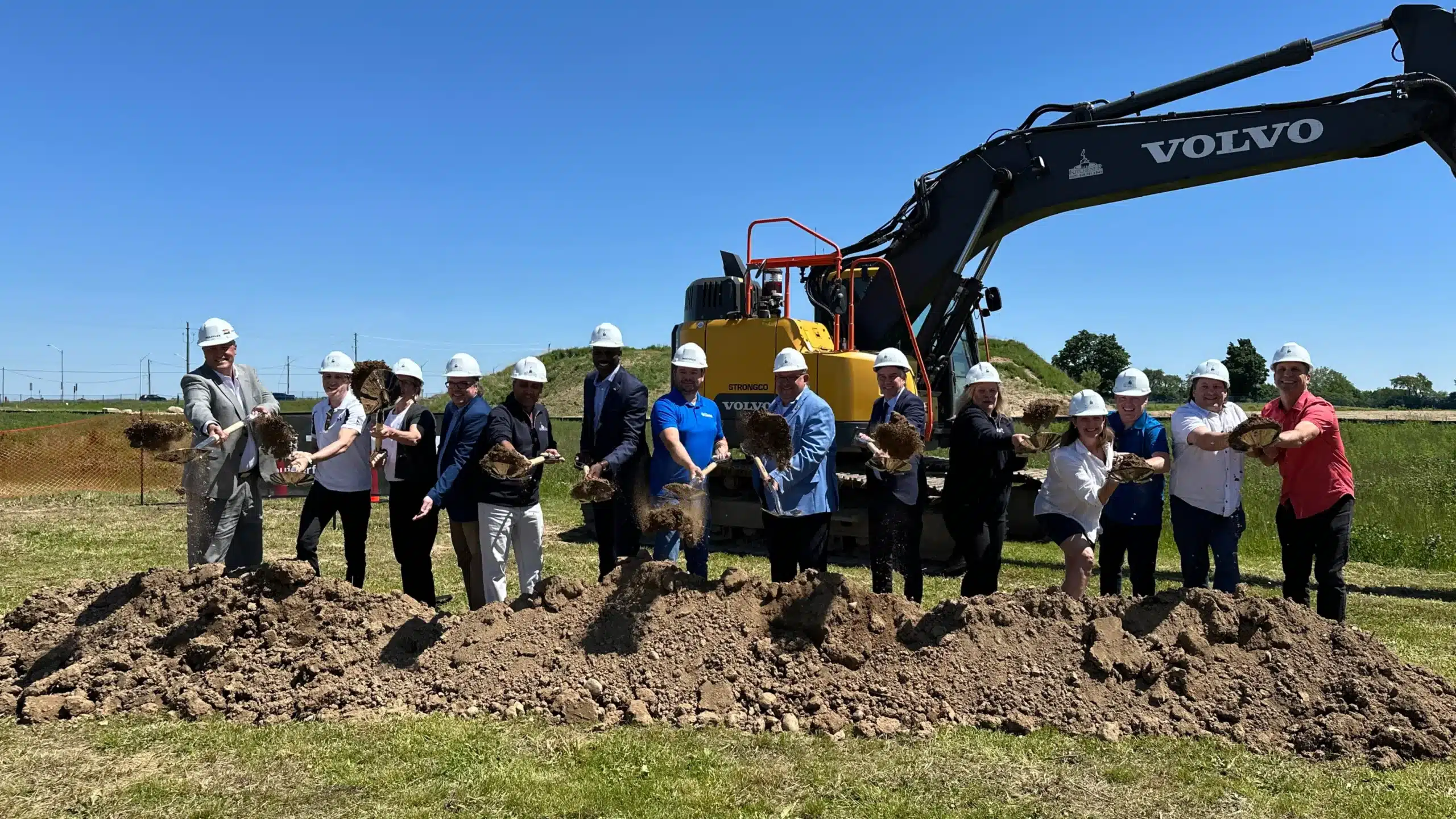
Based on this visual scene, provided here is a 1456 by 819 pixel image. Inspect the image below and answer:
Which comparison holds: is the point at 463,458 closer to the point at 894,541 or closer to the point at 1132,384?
the point at 894,541

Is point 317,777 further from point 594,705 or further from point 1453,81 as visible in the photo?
point 1453,81

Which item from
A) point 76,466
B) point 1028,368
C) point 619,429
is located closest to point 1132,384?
point 619,429

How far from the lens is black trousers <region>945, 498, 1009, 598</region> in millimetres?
5328

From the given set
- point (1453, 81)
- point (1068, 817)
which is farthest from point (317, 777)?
point (1453, 81)

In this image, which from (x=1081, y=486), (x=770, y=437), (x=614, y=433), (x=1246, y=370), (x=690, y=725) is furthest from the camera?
(x=1246, y=370)

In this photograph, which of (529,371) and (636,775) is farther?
(529,371)

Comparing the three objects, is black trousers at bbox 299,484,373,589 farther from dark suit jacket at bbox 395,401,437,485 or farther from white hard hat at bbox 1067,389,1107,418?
white hard hat at bbox 1067,389,1107,418

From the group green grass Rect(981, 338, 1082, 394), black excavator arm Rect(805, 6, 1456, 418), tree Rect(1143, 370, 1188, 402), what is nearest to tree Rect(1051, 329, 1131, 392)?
tree Rect(1143, 370, 1188, 402)

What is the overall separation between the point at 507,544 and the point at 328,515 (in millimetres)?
1223

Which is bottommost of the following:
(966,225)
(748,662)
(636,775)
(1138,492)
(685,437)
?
(636,775)

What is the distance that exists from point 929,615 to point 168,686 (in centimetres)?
389

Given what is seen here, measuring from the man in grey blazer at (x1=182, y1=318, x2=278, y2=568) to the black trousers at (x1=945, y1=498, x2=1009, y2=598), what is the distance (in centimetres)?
416

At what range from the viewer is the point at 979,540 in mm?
5320

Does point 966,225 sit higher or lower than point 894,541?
higher
